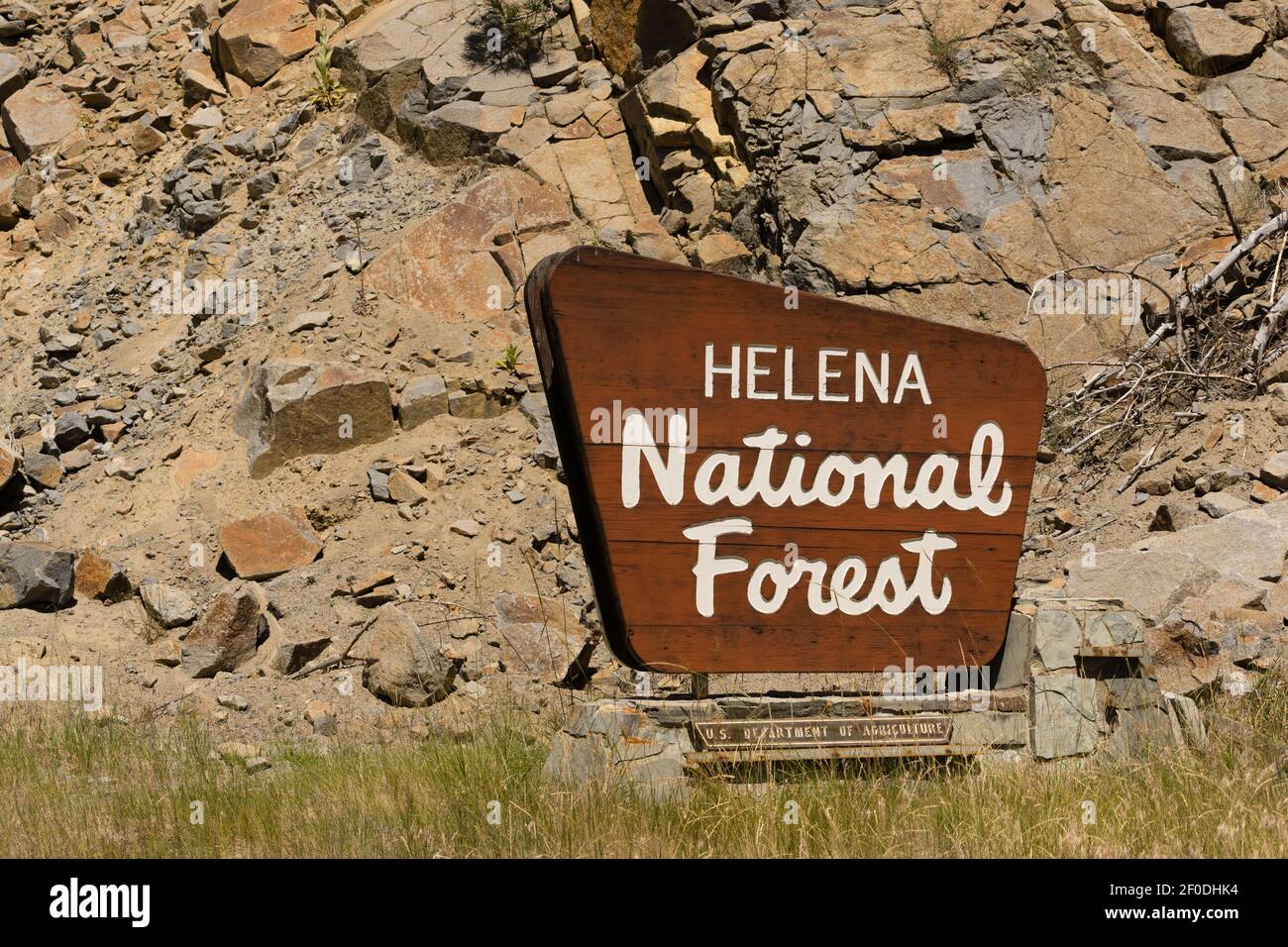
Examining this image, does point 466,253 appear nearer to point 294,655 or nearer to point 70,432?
point 70,432

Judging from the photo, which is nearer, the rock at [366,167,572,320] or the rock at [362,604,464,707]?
the rock at [362,604,464,707]

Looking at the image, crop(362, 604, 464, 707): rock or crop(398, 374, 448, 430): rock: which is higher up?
crop(398, 374, 448, 430): rock

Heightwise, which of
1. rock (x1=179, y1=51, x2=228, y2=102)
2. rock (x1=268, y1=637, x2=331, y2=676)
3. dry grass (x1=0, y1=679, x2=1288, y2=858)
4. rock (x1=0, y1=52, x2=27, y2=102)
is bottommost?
dry grass (x1=0, y1=679, x2=1288, y2=858)

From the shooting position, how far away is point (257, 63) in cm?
1308

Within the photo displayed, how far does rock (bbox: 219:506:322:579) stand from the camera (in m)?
8.38

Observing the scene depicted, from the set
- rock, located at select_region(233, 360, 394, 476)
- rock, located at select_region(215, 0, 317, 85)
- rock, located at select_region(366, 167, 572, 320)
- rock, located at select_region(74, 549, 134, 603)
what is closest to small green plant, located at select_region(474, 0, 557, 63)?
rock, located at select_region(366, 167, 572, 320)

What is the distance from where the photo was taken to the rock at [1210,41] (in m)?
10.2

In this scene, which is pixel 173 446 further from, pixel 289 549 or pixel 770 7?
pixel 770 7

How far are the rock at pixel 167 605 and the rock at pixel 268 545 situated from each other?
402mm

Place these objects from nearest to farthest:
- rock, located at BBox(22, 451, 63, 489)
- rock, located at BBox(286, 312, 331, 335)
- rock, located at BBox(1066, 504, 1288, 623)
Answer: rock, located at BBox(1066, 504, 1288, 623)
rock, located at BBox(22, 451, 63, 489)
rock, located at BBox(286, 312, 331, 335)

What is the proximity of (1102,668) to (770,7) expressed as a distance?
7.53 m

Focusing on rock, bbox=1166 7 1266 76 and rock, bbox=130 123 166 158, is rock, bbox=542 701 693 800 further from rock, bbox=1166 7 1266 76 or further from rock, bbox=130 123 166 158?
rock, bbox=130 123 166 158

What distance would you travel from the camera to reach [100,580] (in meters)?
8.31

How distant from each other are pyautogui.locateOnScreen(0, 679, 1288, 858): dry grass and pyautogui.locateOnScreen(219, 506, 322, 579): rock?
343 cm
